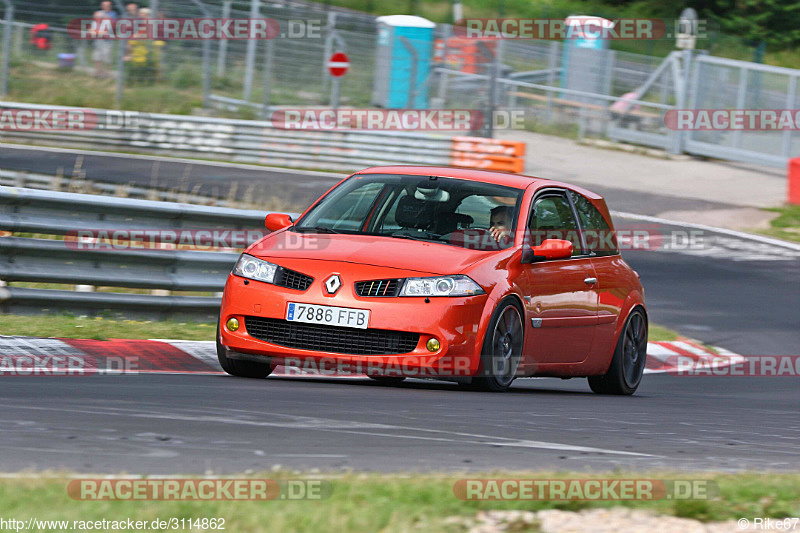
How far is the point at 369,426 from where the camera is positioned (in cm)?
581

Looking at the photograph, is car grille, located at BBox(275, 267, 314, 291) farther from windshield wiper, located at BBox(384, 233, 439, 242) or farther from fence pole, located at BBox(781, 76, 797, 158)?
fence pole, located at BBox(781, 76, 797, 158)

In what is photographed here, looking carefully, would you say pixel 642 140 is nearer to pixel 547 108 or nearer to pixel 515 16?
pixel 547 108

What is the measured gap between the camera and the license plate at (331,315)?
7.27m

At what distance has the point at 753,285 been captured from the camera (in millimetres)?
16203

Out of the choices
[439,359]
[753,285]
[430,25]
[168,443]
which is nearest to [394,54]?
[430,25]

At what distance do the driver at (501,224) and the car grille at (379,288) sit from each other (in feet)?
3.18

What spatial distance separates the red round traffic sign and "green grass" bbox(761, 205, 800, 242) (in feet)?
33.2

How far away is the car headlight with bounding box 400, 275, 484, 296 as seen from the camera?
7.32 metres

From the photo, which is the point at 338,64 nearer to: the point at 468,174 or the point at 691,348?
the point at 691,348

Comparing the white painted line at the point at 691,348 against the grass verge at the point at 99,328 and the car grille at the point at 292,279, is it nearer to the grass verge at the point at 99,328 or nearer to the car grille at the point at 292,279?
the grass verge at the point at 99,328

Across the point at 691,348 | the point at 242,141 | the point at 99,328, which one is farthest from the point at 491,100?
the point at 99,328

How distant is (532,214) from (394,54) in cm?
2278

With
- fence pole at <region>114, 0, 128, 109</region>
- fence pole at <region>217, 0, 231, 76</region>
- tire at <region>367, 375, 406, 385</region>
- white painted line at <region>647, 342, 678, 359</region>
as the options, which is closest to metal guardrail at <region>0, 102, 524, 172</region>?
fence pole at <region>114, 0, 128, 109</region>

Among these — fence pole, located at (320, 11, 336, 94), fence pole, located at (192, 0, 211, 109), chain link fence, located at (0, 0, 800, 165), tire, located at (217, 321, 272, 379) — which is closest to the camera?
tire, located at (217, 321, 272, 379)
